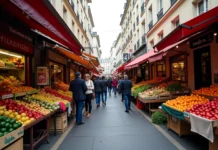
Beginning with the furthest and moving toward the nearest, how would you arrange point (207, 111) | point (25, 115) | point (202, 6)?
1. point (202, 6)
2. point (25, 115)
3. point (207, 111)

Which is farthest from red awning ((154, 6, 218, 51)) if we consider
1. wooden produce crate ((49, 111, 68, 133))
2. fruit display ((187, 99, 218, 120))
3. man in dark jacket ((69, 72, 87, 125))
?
wooden produce crate ((49, 111, 68, 133))

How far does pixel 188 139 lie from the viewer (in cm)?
571

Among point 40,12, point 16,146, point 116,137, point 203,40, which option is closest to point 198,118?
point 116,137

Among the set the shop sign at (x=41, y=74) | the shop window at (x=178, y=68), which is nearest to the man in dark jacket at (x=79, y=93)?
the shop sign at (x=41, y=74)

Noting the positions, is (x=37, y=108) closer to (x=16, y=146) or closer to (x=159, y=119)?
(x=16, y=146)

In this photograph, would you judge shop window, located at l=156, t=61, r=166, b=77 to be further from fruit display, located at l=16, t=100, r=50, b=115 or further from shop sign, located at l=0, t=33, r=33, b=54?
fruit display, located at l=16, t=100, r=50, b=115

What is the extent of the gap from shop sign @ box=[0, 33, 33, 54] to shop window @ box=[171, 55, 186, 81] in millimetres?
7809

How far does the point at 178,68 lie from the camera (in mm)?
12031

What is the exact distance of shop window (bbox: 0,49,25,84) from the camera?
684 centimetres

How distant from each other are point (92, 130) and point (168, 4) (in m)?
11.2

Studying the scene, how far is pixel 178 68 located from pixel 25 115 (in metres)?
9.52

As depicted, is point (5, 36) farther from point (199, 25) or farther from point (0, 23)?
point (199, 25)

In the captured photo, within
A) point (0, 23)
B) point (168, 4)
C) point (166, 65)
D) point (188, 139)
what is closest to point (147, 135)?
point (188, 139)

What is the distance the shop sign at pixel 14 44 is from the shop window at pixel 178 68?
7.81 meters
